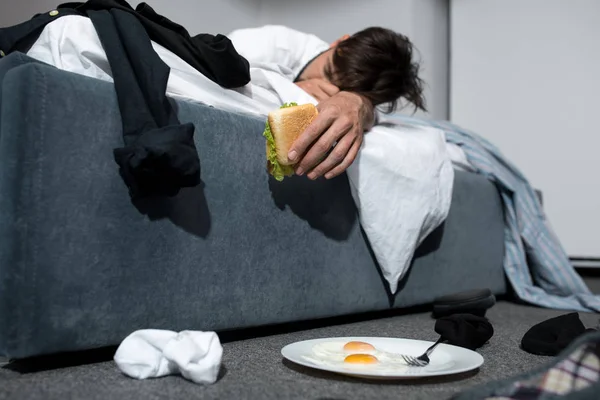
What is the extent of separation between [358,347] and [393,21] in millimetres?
2176

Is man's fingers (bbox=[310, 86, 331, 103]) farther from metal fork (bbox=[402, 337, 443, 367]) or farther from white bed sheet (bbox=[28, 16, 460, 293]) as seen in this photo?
metal fork (bbox=[402, 337, 443, 367])

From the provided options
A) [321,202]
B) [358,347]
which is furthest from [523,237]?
[358,347]

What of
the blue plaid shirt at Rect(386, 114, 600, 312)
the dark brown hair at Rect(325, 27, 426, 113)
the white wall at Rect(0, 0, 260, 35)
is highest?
the white wall at Rect(0, 0, 260, 35)

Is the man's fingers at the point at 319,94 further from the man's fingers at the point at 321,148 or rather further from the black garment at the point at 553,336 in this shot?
the black garment at the point at 553,336

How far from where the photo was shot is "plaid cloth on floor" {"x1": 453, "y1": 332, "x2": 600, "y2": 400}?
53 cm

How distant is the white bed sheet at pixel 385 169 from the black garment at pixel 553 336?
1.01 feet

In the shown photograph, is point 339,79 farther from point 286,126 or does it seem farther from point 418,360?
point 418,360

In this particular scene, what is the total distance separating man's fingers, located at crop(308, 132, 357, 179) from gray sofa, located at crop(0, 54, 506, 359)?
0.06 metres

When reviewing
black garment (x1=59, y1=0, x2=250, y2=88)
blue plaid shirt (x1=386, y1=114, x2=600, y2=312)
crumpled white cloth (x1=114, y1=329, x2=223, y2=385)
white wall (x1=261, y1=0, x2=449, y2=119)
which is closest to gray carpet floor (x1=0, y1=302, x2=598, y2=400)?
crumpled white cloth (x1=114, y1=329, x2=223, y2=385)

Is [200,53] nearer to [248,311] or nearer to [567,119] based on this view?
[248,311]

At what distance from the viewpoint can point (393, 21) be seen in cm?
271

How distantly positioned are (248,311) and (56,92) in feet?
1.46

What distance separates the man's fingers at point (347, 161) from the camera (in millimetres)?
1021

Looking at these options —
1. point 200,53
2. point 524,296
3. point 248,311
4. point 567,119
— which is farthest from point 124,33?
point 567,119
